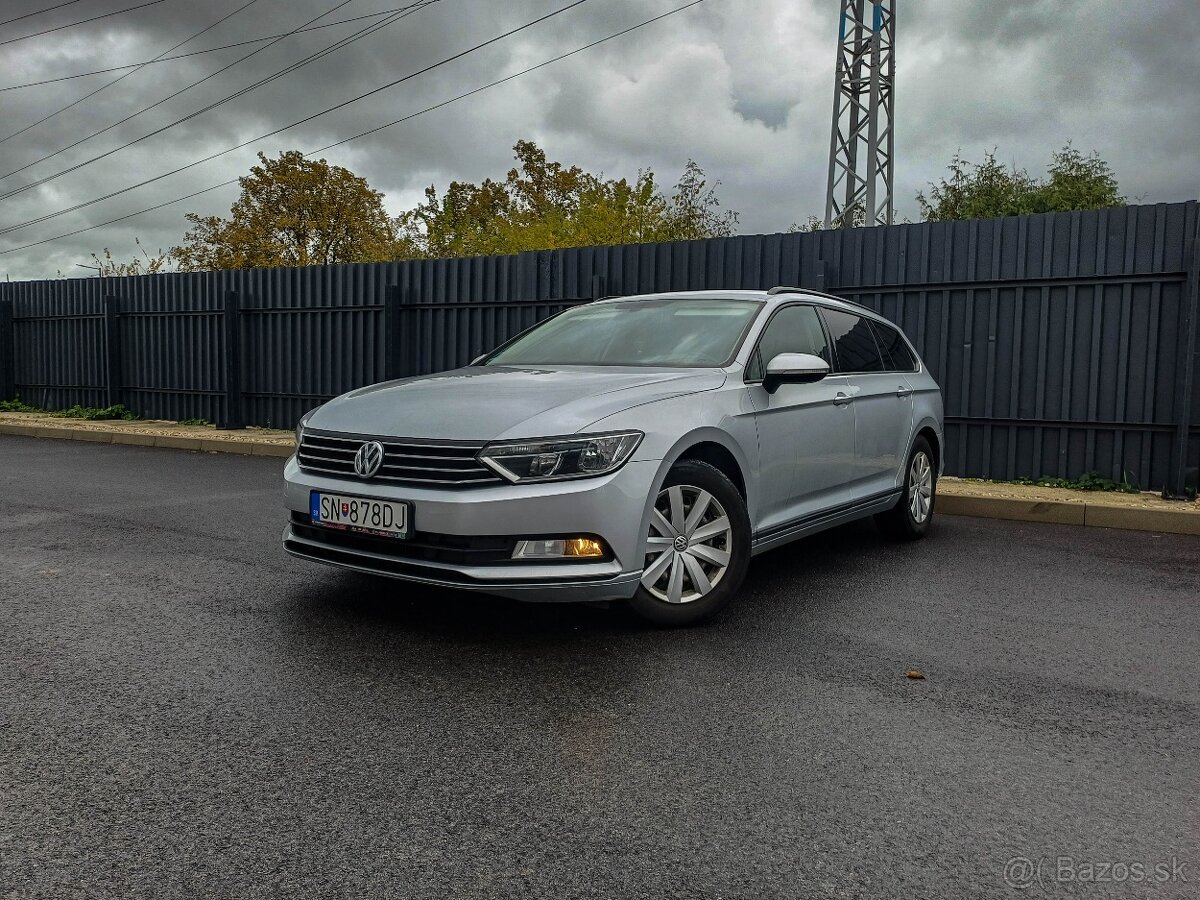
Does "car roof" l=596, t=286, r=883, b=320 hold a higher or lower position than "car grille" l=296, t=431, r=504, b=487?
higher

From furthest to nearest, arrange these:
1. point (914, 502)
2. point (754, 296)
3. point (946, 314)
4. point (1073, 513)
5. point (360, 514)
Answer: point (946, 314) < point (1073, 513) < point (914, 502) < point (754, 296) < point (360, 514)

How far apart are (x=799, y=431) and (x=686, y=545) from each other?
1205 mm

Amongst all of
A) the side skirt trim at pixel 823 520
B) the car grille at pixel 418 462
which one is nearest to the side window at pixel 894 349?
the side skirt trim at pixel 823 520

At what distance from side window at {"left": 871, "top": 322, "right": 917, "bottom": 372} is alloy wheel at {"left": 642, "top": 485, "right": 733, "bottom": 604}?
2.75m

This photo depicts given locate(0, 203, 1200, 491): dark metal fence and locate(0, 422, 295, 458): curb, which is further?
locate(0, 422, 295, 458): curb

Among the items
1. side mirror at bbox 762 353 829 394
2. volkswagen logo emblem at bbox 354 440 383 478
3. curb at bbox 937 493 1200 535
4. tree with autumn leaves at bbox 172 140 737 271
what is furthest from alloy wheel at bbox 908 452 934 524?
tree with autumn leaves at bbox 172 140 737 271

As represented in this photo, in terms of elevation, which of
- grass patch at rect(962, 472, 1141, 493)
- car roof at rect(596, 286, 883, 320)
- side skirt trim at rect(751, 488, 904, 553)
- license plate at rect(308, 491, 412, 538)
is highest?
car roof at rect(596, 286, 883, 320)

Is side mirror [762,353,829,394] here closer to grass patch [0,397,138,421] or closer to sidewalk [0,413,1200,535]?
sidewalk [0,413,1200,535]

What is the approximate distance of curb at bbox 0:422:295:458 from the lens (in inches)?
507

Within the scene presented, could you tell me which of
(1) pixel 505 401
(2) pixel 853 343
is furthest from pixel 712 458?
(2) pixel 853 343

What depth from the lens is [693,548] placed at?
4.41 meters

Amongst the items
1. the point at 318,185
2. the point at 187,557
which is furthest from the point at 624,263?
the point at 318,185

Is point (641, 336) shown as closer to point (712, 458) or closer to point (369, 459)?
point (712, 458)

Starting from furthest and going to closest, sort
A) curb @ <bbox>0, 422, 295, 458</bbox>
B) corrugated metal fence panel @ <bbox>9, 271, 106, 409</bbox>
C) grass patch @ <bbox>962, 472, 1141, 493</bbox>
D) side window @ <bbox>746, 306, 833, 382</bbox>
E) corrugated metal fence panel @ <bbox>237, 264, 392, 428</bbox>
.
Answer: corrugated metal fence panel @ <bbox>9, 271, 106, 409</bbox> < corrugated metal fence panel @ <bbox>237, 264, 392, 428</bbox> < curb @ <bbox>0, 422, 295, 458</bbox> < grass patch @ <bbox>962, 472, 1141, 493</bbox> < side window @ <bbox>746, 306, 833, 382</bbox>
